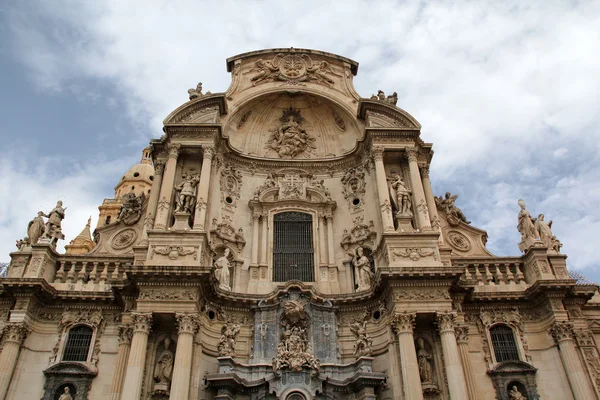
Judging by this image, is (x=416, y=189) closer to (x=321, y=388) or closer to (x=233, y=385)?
(x=321, y=388)

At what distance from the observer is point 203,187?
19.9 meters

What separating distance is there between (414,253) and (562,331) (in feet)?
17.2

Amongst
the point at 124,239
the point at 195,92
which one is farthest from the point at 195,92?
the point at 124,239

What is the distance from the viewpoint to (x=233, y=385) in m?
16.0

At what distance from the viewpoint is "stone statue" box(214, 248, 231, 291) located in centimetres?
1859

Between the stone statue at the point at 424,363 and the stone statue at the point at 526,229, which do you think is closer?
the stone statue at the point at 424,363

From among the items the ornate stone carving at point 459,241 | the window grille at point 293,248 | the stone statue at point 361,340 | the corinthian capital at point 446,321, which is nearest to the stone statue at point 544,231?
the ornate stone carving at point 459,241

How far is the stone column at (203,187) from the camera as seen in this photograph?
18895 mm

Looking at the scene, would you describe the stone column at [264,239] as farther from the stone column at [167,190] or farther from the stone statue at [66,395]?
the stone statue at [66,395]

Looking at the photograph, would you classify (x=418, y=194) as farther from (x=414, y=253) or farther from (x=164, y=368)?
(x=164, y=368)

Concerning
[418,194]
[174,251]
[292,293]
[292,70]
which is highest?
[292,70]

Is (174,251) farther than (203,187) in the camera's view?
No

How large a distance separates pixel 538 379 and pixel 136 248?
1390cm

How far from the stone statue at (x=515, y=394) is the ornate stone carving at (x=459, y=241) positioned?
5.56 metres
